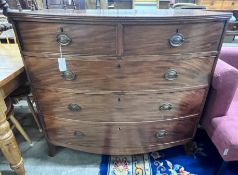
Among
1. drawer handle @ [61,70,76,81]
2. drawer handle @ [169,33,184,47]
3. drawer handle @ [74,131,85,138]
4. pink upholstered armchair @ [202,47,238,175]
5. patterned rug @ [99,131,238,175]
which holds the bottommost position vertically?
patterned rug @ [99,131,238,175]

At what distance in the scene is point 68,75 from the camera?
1.03m

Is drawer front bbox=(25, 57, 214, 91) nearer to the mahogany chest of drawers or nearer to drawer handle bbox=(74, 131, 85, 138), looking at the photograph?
the mahogany chest of drawers

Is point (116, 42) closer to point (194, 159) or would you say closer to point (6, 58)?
point (6, 58)

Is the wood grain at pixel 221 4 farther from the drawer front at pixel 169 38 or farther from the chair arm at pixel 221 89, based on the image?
the drawer front at pixel 169 38

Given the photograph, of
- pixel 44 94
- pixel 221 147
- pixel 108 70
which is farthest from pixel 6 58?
pixel 221 147

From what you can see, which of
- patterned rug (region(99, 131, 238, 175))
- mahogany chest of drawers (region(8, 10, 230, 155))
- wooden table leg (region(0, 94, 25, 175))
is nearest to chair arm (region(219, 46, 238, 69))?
mahogany chest of drawers (region(8, 10, 230, 155))

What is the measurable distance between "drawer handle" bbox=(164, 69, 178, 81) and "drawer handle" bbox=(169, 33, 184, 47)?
0.48 ft

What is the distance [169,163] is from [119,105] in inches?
26.6

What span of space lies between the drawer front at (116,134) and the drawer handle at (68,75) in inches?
12.9

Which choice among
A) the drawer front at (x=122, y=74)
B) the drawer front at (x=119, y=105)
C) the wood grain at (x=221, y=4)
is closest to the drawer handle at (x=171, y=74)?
the drawer front at (x=122, y=74)

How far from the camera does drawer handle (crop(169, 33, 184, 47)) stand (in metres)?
0.94

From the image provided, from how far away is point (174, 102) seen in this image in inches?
45.4

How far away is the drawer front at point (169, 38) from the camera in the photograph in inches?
35.8

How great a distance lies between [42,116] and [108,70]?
589 millimetres
